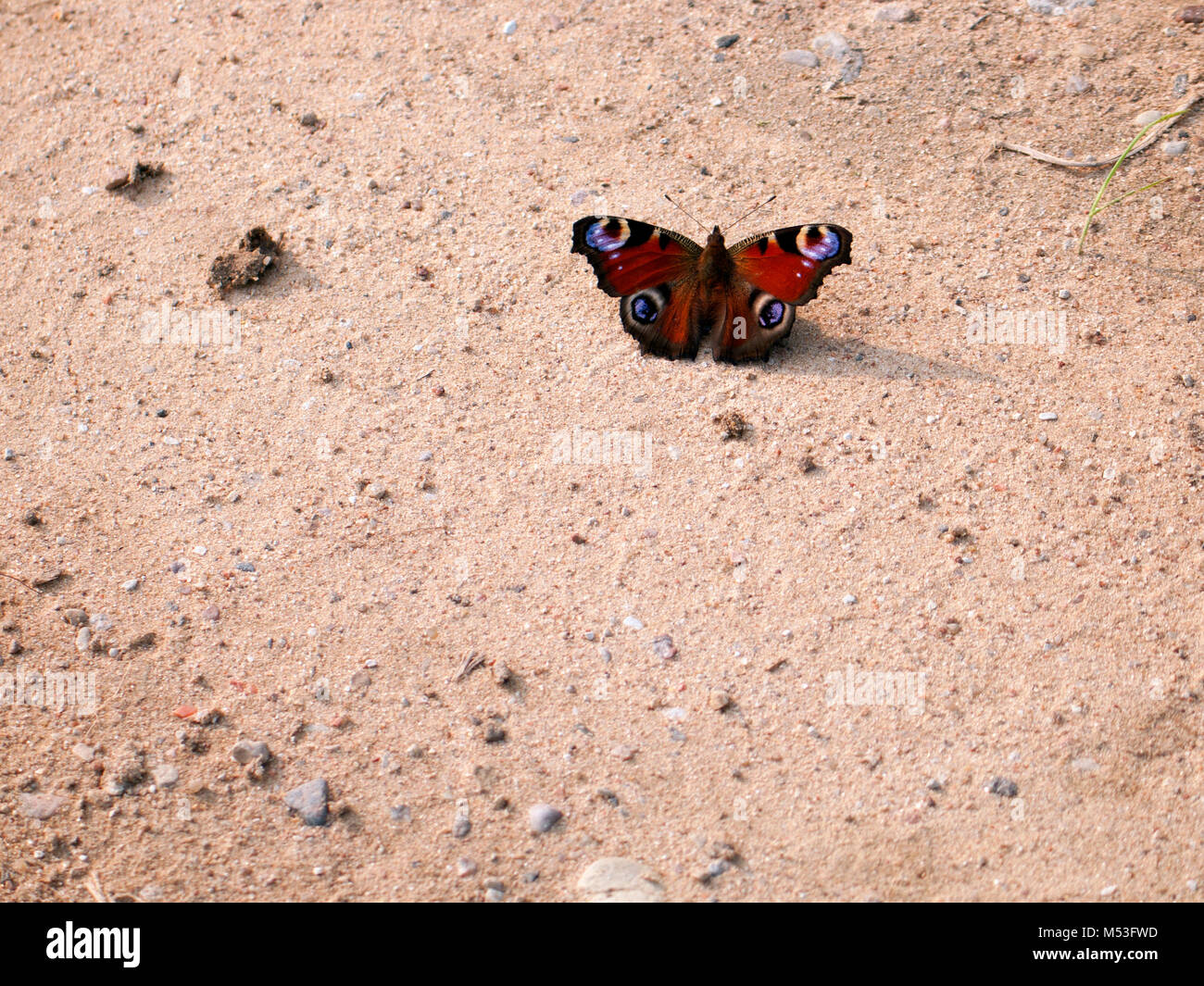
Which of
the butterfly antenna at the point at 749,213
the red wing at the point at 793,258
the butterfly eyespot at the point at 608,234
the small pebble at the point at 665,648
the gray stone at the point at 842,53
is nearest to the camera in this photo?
the small pebble at the point at 665,648

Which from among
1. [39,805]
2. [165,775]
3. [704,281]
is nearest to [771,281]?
[704,281]

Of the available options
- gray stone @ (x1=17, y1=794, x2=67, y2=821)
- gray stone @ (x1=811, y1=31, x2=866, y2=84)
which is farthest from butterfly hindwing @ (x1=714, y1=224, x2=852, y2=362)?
gray stone @ (x1=17, y1=794, x2=67, y2=821)

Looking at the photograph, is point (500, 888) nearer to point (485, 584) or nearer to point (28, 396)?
point (485, 584)

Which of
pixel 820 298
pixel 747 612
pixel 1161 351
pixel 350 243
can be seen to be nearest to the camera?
pixel 747 612

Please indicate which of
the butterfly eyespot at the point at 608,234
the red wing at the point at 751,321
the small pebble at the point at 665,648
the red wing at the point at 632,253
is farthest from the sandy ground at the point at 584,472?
the butterfly eyespot at the point at 608,234

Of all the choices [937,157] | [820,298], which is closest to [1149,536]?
[820,298]

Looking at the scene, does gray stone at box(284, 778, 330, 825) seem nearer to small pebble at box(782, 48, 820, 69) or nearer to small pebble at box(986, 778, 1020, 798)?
small pebble at box(986, 778, 1020, 798)

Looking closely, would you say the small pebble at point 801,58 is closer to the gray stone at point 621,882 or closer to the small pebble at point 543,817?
the small pebble at point 543,817
